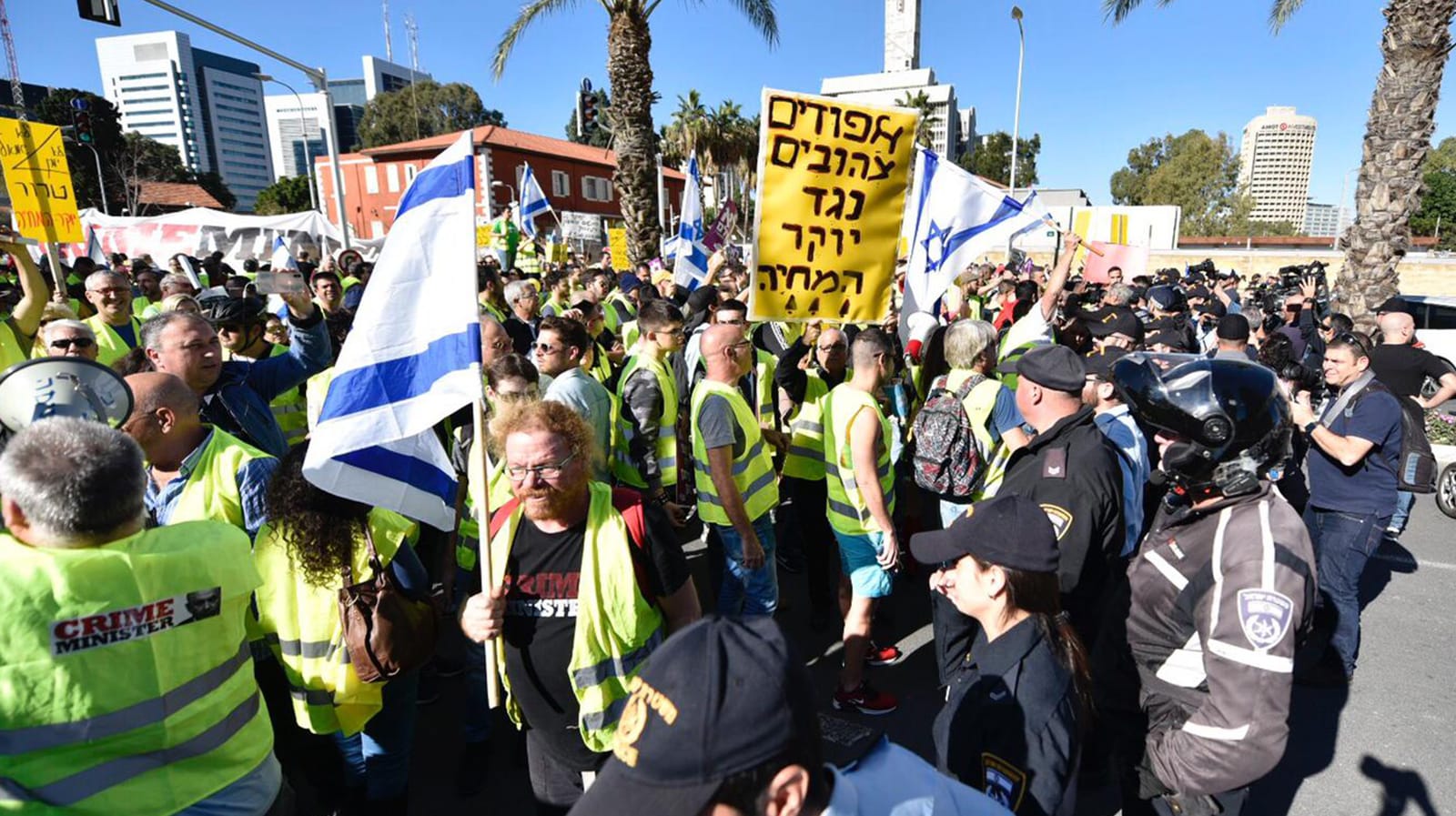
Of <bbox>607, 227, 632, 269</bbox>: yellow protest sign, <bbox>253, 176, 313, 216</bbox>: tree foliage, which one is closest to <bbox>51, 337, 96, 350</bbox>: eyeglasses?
<bbox>607, 227, 632, 269</bbox>: yellow protest sign

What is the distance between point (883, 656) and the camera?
14.3 feet

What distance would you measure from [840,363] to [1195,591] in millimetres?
3402

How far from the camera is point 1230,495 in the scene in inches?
77.9

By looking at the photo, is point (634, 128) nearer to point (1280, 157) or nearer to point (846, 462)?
point (846, 462)

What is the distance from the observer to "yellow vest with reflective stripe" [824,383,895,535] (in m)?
3.71

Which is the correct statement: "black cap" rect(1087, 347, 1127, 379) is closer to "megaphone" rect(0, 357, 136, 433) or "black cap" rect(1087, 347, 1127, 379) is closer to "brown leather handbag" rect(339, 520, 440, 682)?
"brown leather handbag" rect(339, 520, 440, 682)

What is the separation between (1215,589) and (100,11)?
44.3 ft

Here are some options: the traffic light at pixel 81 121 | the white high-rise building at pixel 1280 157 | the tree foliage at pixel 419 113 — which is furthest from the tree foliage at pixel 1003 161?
the white high-rise building at pixel 1280 157

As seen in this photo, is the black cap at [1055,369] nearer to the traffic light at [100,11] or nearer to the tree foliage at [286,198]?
the traffic light at [100,11]

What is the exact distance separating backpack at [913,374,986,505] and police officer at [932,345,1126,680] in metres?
0.66

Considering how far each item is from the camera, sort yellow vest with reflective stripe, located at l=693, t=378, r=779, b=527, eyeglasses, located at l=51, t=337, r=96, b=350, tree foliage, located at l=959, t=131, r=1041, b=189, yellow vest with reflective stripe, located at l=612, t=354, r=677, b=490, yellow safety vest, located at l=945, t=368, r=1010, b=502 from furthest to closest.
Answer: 1. tree foliage, located at l=959, t=131, r=1041, b=189
2. yellow vest with reflective stripe, located at l=612, t=354, r=677, b=490
3. yellow safety vest, located at l=945, t=368, r=1010, b=502
4. eyeglasses, located at l=51, t=337, r=96, b=350
5. yellow vest with reflective stripe, located at l=693, t=378, r=779, b=527

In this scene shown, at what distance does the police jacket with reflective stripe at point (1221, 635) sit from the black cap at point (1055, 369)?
94 cm

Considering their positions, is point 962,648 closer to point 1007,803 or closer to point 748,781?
point 1007,803

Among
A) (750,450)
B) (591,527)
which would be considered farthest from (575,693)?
(750,450)
